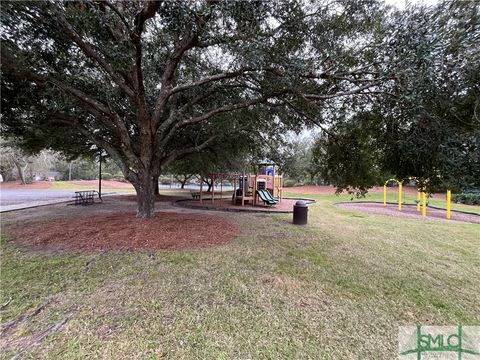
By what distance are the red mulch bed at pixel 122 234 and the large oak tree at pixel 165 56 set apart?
129 centimetres

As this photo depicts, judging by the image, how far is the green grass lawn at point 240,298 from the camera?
2166mm

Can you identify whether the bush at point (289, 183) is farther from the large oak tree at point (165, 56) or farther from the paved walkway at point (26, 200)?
the large oak tree at point (165, 56)

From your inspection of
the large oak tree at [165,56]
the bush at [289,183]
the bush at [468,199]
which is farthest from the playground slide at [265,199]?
the bush at [289,183]

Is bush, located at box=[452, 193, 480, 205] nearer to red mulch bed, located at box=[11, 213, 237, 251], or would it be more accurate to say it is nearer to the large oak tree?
the large oak tree

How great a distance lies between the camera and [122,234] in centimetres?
558

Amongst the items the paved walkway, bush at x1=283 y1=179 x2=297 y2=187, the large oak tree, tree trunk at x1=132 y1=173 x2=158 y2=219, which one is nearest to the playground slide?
the large oak tree

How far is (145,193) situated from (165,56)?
13.3ft

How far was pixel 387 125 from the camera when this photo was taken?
4.19 m

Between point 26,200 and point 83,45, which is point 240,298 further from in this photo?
point 26,200

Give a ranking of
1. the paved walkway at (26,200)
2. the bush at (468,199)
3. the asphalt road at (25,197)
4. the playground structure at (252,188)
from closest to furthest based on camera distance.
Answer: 1. the paved walkway at (26,200)
2. the playground structure at (252,188)
3. the asphalt road at (25,197)
4. the bush at (468,199)

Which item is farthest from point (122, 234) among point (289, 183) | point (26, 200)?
point (289, 183)

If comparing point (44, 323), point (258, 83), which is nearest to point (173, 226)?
point (44, 323)

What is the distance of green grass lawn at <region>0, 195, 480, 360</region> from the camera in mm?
2166

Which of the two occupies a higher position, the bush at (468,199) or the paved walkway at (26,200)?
the bush at (468,199)
